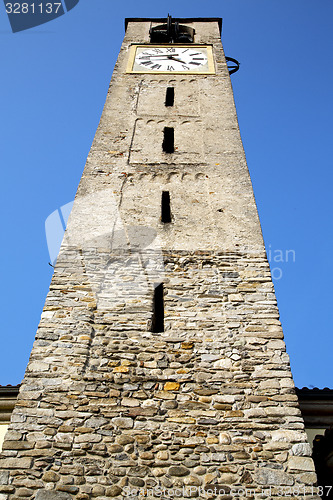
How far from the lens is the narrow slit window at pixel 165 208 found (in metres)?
6.80

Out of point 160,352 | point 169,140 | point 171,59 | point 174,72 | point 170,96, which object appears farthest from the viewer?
point 171,59

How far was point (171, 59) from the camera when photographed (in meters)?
11.8

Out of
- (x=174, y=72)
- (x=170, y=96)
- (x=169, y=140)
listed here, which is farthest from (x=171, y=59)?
(x=169, y=140)

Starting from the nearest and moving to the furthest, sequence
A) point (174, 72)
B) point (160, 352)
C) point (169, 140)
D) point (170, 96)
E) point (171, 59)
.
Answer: point (160, 352), point (169, 140), point (170, 96), point (174, 72), point (171, 59)

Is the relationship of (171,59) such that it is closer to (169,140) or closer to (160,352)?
(169,140)

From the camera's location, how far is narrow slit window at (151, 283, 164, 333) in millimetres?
5297

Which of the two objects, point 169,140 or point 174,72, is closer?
→ point 169,140

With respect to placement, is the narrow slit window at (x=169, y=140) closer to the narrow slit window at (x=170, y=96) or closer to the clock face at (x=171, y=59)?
the narrow slit window at (x=170, y=96)

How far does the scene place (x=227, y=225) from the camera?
6508mm

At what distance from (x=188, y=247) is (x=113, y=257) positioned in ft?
3.33

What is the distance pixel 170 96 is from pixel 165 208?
Answer: 418 centimetres

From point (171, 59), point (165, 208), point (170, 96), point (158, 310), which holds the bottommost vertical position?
point (158, 310)

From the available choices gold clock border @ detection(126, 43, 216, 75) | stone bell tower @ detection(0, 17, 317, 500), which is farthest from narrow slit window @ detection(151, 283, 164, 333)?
gold clock border @ detection(126, 43, 216, 75)

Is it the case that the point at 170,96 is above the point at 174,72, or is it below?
below
